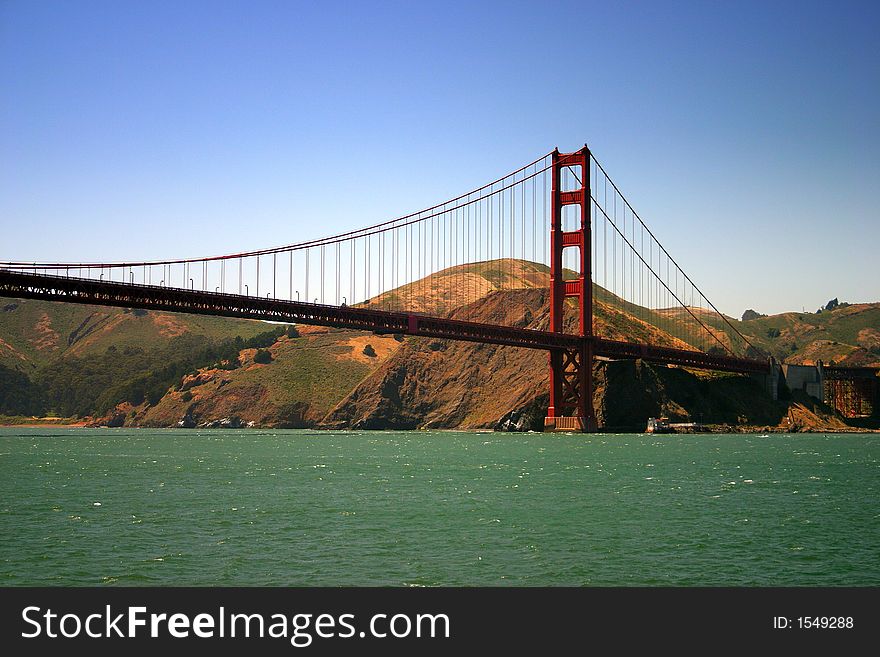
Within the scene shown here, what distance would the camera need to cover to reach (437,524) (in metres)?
29.2

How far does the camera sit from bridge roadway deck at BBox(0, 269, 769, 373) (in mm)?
77625

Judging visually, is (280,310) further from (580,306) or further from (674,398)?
(674,398)

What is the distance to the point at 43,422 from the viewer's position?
19675 centimetres

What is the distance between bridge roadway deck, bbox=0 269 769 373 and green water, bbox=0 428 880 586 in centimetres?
2563

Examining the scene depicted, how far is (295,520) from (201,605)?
37.9 feet

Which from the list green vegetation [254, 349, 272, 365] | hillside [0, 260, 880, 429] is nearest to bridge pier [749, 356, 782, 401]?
hillside [0, 260, 880, 429]


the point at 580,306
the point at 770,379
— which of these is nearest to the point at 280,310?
the point at 580,306

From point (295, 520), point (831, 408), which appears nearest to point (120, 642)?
point (295, 520)

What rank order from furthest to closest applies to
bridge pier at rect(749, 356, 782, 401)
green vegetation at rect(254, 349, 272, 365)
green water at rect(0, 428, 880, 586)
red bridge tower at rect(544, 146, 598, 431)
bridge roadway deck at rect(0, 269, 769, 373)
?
green vegetation at rect(254, 349, 272, 365), bridge pier at rect(749, 356, 782, 401), red bridge tower at rect(544, 146, 598, 431), bridge roadway deck at rect(0, 269, 769, 373), green water at rect(0, 428, 880, 586)

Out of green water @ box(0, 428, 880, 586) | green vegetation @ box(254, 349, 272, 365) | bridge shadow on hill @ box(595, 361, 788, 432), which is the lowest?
green water @ box(0, 428, 880, 586)

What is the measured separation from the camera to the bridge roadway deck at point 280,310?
7762 cm

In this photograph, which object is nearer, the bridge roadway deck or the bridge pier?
the bridge roadway deck

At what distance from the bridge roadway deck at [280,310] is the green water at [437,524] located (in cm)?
2563

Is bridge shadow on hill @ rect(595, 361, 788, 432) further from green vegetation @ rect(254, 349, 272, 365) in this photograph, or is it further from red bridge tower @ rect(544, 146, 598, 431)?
green vegetation @ rect(254, 349, 272, 365)
